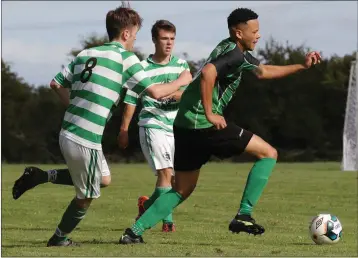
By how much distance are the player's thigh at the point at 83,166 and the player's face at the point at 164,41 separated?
9.33 ft

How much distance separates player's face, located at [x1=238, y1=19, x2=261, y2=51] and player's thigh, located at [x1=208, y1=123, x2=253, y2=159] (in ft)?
2.57

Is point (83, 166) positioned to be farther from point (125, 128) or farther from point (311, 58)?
point (311, 58)

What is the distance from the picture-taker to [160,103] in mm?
11891

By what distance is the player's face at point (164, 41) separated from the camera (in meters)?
11.5

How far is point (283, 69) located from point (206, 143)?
1.21 m

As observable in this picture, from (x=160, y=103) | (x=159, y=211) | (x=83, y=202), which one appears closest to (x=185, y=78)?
(x=159, y=211)

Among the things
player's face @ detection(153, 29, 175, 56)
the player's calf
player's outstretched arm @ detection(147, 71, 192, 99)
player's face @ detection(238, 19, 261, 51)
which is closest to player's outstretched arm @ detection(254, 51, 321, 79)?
player's face @ detection(238, 19, 261, 51)

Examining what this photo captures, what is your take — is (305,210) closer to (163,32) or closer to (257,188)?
(163,32)

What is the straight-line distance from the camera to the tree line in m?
57.7

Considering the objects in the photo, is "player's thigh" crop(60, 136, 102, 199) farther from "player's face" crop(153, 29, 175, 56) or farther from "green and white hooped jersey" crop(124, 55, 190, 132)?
"player's face" crop(153, 29, 175, 56)

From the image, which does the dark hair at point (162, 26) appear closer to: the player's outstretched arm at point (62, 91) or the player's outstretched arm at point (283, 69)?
the player's outstretched arm at point (283, 69)

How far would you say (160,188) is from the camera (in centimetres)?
1166

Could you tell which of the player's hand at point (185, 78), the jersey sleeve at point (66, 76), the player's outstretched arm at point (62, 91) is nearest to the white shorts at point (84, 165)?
the player's outstretched arm at point (62, 91)

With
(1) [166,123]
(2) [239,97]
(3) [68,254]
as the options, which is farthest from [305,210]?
(2) [239,97]
